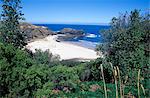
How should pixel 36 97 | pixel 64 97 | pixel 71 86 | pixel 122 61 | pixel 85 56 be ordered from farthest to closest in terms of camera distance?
1. pixel 85 56
2. pixel 122 61
3. pixel 71 86
4. pixel 64 97
5. pixel 36 97

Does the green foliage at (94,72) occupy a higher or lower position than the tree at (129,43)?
lower

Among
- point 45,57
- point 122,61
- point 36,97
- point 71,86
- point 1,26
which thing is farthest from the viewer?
point 45,57

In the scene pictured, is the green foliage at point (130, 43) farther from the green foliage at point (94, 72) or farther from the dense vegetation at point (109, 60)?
the green foliage at point (94, 72)

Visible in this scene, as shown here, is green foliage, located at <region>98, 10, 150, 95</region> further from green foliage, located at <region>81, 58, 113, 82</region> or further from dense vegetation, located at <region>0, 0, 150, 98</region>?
green foliage, located at <region>81, 58, 113, 82</region>

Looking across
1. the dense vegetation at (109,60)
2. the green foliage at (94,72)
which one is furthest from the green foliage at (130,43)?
the green foliage at (94,72)

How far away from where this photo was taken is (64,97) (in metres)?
16.4

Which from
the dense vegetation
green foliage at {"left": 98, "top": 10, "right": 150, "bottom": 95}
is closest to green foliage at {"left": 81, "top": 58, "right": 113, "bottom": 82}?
the dense vegetation

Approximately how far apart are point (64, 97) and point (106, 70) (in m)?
11.9

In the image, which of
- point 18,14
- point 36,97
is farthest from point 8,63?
point 18,14

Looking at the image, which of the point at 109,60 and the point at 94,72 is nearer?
the point at 109,60

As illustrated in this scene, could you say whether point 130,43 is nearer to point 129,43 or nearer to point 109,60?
point 129,43

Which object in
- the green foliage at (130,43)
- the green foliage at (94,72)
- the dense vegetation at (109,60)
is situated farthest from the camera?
the green foliage at (94,72)

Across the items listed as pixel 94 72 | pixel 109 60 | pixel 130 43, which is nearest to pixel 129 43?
pixel 130 43

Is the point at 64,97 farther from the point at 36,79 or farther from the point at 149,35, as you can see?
the point at 149,35
